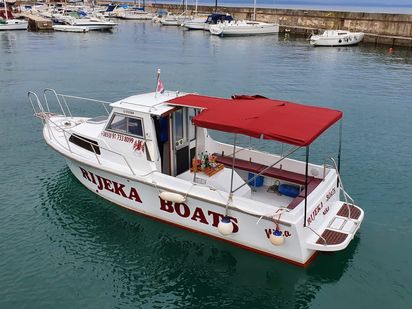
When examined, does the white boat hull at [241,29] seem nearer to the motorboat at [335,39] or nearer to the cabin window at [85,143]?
the motorboat at [335,39]

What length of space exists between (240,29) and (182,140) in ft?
172

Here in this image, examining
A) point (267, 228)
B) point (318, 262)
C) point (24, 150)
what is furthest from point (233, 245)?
point (24, 150)

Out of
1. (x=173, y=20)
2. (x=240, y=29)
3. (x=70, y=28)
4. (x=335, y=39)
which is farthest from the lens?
(x=173, y=20)

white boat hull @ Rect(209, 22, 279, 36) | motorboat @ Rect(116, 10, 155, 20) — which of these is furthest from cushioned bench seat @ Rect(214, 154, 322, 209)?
motorboat @ Rect(116, 10, 155, 20)

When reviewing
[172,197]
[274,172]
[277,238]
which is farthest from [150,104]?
[277,238]

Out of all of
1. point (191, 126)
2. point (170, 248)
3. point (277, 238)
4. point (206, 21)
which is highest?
point (206, 21)

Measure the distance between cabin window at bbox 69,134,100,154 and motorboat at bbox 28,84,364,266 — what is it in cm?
3

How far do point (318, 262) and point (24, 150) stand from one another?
1221cm

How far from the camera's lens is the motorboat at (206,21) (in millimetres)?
67188

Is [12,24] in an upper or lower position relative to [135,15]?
lower

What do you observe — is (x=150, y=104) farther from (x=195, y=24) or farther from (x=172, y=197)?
(x=195, y=24)

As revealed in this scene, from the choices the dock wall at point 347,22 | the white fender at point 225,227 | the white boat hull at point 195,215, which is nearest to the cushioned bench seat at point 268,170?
the white boat hull at point 195,215

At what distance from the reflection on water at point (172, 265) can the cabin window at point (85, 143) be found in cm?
184

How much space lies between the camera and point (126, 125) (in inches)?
444
